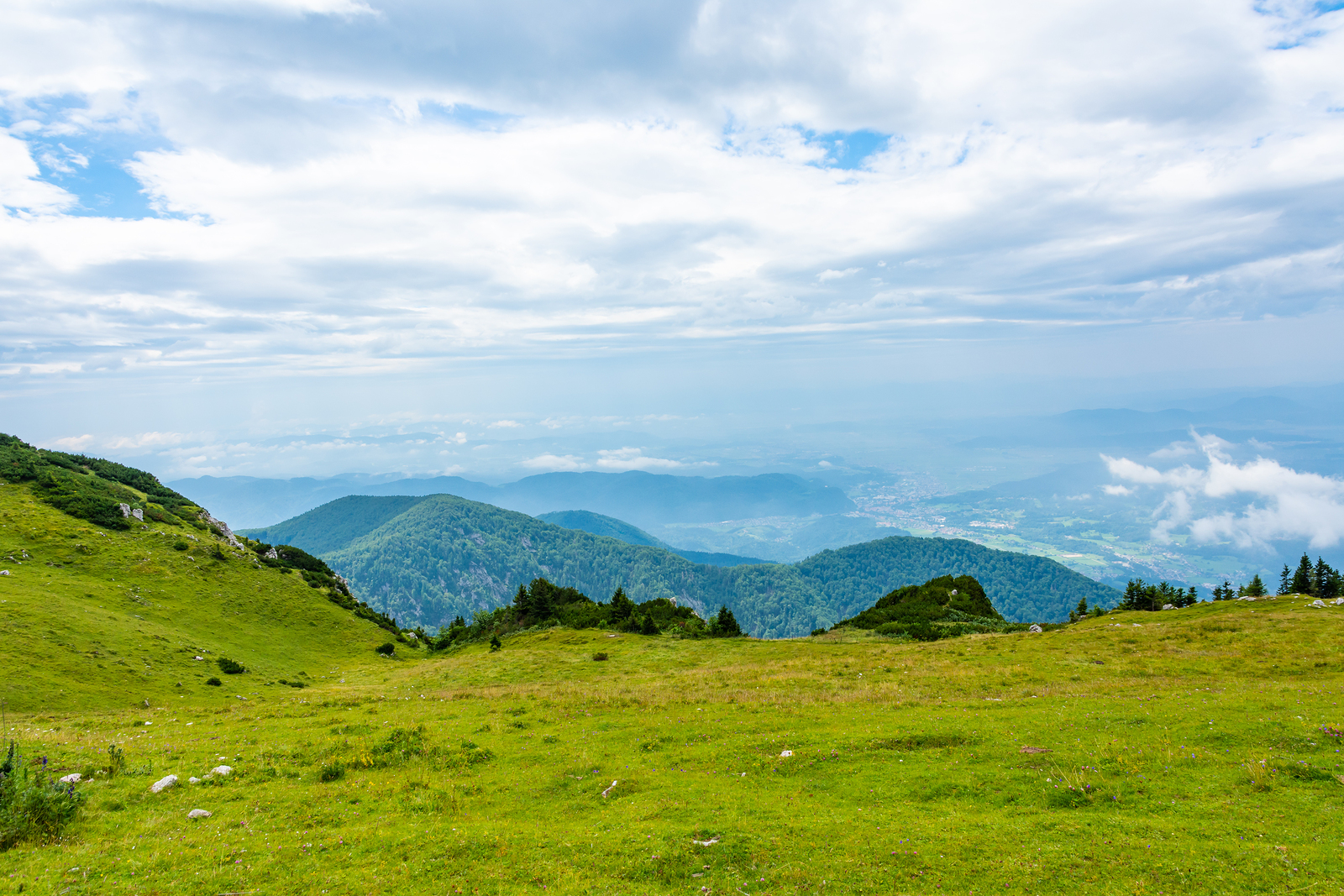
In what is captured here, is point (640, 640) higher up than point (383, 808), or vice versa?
point (383, 808)

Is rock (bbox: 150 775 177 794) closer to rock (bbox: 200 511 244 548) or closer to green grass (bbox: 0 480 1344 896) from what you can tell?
green grass (bbox: 0 480 1344 896)

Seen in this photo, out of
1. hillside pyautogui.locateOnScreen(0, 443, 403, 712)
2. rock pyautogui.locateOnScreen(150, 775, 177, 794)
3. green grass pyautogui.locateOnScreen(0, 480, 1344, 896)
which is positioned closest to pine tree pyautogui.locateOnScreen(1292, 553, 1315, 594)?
green grass pyautogui.locateOnScreen(0, 480, 1344, 896)

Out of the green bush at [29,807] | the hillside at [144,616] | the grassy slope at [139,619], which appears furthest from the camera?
the hillside at [144,616]

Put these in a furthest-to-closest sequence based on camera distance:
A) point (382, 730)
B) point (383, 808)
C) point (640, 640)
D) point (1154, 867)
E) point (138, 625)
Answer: point (640, 640) < point (138, 625) < point (382, 730) < point (383, 808) < point (1154, 867)

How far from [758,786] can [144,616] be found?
51.1 metres

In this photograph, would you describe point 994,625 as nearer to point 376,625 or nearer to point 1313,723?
point 1313,723

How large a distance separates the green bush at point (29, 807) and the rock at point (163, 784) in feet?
6.28

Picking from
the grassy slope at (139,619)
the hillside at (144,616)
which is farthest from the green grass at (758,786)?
the hillside at (144,616)

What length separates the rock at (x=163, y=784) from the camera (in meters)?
14.9

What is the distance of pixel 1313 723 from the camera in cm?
1562

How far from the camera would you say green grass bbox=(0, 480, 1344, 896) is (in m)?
10.5

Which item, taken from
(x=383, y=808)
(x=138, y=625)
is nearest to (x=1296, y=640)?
(x=383, y=808)

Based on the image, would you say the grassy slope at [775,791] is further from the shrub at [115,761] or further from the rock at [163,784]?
the shrub at [115,761]

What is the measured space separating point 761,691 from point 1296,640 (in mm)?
26864
